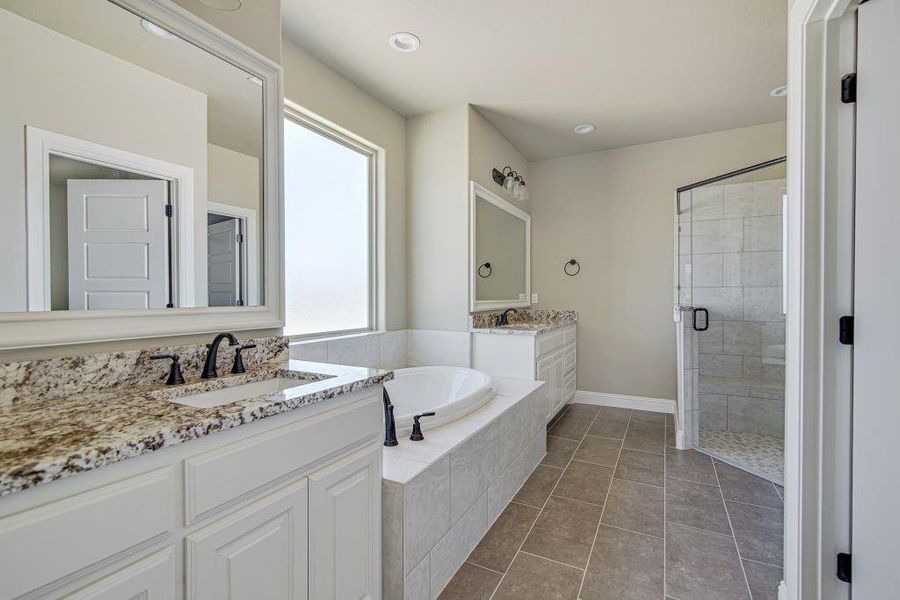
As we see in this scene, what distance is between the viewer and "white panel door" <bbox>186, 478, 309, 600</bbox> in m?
0.90

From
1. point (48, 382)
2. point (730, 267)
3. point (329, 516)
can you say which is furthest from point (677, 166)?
point (48, 382)

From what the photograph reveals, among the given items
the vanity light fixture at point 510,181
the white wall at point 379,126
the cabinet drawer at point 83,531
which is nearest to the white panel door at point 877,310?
the cabinet drawer at point 83,531

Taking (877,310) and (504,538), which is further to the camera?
(504,538)

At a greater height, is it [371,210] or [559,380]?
[371,210]

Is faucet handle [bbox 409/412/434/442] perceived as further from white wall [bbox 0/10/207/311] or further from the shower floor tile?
the shower floor tile

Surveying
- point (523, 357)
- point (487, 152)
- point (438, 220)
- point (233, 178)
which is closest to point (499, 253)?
point (438, 220)

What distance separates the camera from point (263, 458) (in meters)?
1.03

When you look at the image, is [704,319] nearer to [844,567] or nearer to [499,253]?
[499,253]

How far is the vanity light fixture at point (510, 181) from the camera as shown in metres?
3.73

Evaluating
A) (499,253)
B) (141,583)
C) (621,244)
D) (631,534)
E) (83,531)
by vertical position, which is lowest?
(631,534)

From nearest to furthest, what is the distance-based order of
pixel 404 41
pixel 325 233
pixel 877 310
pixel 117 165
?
pixel 877 310
pixel 117 165
pixel 404 41
pixel 325 233

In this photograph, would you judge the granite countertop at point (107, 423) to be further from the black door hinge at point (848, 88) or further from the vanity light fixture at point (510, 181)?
the vanity light fixture at point (510, 181)

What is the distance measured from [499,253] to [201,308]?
2.80 metres

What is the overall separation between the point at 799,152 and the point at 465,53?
191 cm
